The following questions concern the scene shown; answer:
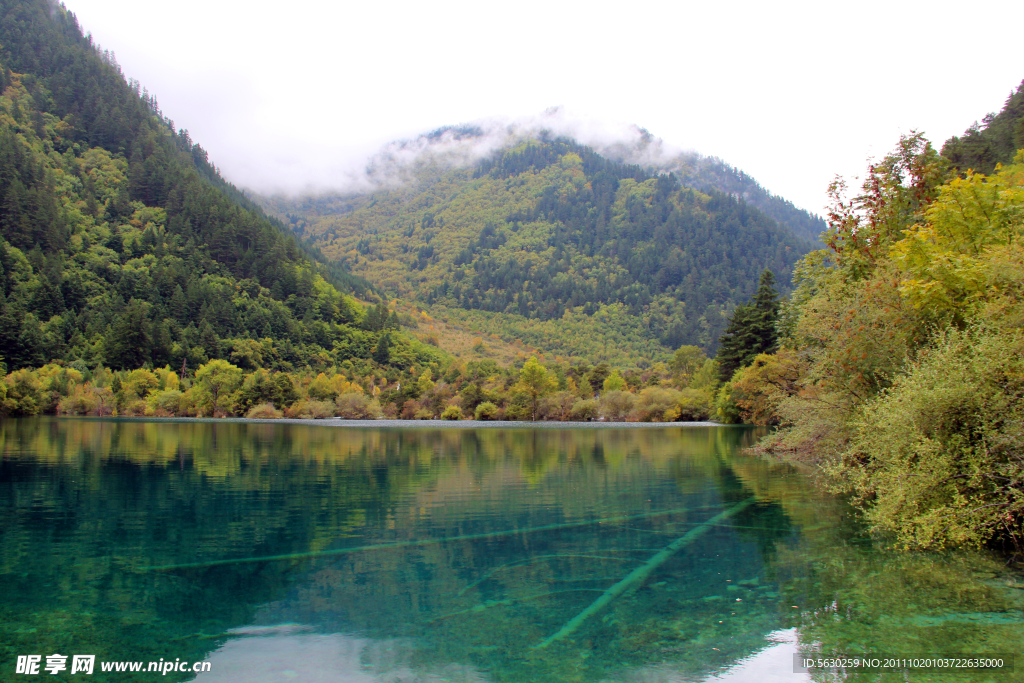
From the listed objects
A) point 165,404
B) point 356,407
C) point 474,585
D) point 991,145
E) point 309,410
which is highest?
point 991,145

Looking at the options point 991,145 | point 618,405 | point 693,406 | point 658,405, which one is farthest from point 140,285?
point 991,145

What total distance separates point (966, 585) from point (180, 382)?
14457cm

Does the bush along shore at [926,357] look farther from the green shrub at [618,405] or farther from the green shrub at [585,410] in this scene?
the green shrub at [585,410]

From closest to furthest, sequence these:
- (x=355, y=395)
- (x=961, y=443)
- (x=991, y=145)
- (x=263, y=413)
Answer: (x=961, y=443) → (x=991, y=145) → (x=263, y=413) → (x=355, y=395)

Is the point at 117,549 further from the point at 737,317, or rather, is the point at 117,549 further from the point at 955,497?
the point at 737,317

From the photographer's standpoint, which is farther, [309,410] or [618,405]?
[618,405]

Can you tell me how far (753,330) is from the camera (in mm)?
94812

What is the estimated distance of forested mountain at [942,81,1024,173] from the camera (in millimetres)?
61031

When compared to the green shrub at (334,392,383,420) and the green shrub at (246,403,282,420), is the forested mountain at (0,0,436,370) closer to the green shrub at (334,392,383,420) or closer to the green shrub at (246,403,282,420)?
the green shrub at (246,403,282,420)

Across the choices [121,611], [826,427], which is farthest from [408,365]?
[121,611]

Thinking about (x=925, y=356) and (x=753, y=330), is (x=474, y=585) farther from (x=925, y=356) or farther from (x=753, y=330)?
(x=753, y=330)

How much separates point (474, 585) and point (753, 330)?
285ft

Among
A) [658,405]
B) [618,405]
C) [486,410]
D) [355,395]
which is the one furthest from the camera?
[355,395]

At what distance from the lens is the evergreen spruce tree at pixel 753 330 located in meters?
92.7
